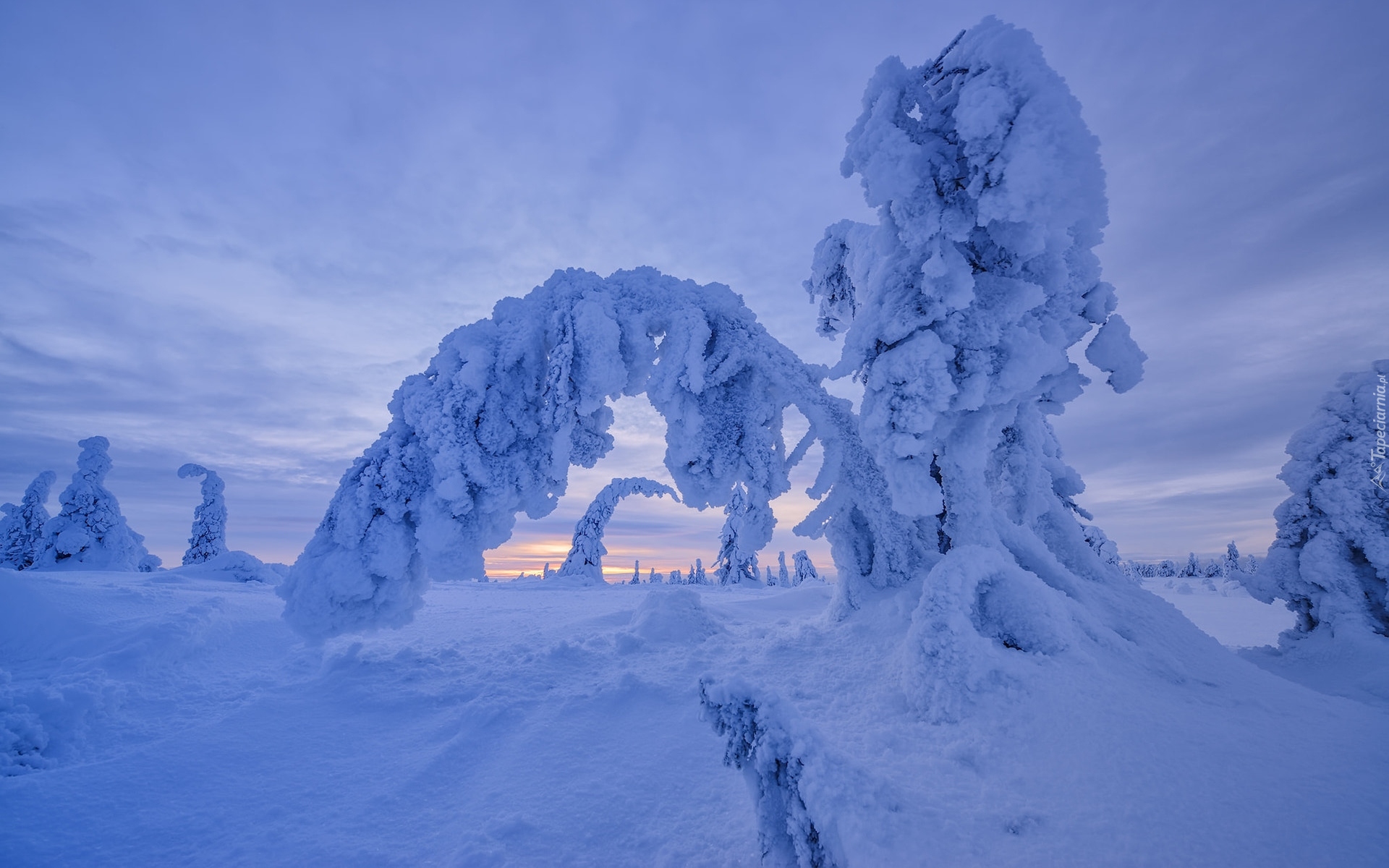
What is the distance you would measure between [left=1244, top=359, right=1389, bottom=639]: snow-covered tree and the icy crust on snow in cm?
779

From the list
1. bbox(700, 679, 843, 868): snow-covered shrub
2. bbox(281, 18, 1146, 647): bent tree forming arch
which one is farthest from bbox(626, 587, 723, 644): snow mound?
bbox(700, 679, 843, 868): snow-covered shrub

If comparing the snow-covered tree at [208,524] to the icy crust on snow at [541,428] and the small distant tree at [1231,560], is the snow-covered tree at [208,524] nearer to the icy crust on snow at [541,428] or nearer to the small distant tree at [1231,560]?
the icy crust on snow at [541,428]

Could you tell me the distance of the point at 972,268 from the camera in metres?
6.37

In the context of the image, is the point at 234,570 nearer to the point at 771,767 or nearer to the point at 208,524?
the point at 208,524

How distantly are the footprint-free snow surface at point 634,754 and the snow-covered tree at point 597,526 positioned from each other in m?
17.5

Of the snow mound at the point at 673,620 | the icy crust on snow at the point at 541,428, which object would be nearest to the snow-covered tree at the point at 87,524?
the icy crust on snow at the point at 541,428

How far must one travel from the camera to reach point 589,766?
4.50 metres

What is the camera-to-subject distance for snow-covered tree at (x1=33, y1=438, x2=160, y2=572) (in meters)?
19.4

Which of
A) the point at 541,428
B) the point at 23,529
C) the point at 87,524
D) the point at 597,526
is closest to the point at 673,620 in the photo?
the point at 541,428

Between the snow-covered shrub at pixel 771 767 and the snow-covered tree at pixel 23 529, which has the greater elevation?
the snow-covered tree at pixel 23 529

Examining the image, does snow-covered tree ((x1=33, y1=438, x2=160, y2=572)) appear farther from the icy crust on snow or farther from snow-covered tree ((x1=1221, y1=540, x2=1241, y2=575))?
snow-covered tree ((x1=1221, y1=540, x2=1241, y2=575))

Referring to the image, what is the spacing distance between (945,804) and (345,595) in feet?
20.7

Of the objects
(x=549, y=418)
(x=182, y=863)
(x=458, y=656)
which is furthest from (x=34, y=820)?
(x=549, y=418)

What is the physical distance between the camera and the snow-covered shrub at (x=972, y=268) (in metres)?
5.37
